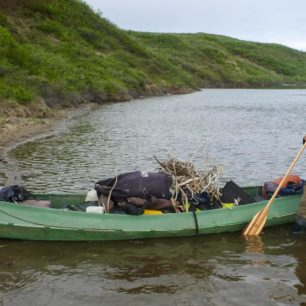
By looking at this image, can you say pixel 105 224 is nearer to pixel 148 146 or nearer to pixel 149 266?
pixel 149 266

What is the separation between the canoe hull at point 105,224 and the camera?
8312 millimetres

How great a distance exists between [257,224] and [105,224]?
2.71 meters

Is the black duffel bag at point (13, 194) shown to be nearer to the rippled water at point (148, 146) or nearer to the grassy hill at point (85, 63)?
the rippled water at point (148, 146)

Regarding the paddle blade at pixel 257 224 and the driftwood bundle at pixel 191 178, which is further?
the driftwood bundle at pixel 191 178

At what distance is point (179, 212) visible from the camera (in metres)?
8.91

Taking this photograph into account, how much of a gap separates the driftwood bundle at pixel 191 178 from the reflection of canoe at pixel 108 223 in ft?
1.72

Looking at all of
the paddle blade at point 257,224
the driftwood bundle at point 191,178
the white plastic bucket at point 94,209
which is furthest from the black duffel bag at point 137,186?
the paddle blade at point 257,224

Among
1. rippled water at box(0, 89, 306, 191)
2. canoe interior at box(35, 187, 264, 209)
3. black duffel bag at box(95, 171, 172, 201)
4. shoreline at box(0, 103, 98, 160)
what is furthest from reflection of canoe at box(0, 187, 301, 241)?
shoreline at box(0, 103, 98, 160)

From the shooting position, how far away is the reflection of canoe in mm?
8312

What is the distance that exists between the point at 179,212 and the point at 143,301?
2551 millimetres

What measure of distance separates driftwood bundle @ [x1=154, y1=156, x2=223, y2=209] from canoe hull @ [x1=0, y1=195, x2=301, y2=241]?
0.52 metres

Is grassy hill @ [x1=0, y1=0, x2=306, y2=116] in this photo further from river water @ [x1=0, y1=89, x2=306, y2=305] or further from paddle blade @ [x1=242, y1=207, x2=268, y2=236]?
paddle blade @ [x1=242, y1=207, x2=268, y2=236]

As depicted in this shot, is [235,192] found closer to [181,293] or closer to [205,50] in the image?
[181,293]

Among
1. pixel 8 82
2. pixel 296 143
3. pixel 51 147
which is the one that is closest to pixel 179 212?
pixel 51 147
